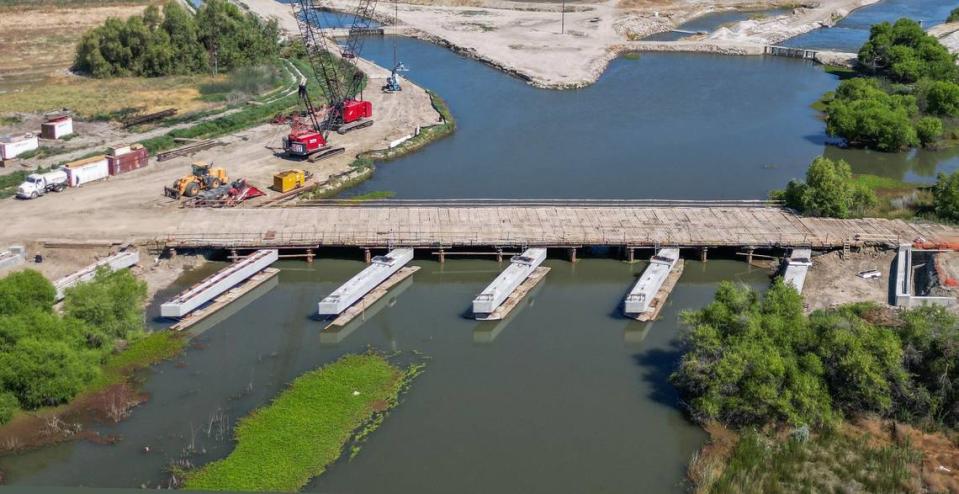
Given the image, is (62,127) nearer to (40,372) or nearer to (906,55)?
(40,372)

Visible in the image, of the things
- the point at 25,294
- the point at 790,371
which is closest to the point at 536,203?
the point at 790,371

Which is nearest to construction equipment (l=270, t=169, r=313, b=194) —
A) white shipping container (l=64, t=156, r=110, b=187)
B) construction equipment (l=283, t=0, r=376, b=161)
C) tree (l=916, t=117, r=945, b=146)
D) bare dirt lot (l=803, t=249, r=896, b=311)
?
construction equipment (l=283, t=0, r=376, b=161)

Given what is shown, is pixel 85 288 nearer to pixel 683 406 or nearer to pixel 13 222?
pixel 13 222

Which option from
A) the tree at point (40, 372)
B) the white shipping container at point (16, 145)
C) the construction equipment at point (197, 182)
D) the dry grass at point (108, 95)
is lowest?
the tree at point (40, 372)

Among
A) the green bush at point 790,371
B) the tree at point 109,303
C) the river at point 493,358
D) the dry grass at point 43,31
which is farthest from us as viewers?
the dry grass at point 43,31

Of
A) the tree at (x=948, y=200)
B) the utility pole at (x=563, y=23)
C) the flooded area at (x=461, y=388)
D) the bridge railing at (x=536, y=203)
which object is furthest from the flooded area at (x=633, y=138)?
the utility pole at (x=563, y=23)

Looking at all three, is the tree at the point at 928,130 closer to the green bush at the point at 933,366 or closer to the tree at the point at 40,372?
the green bush at the point at 933,366
